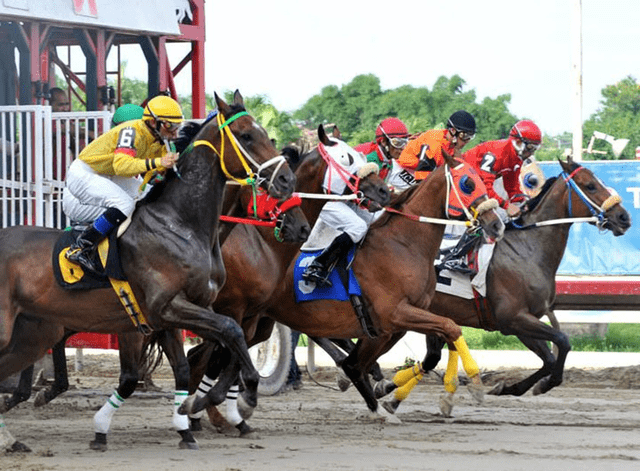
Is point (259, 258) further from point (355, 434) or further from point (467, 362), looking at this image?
point (467, 362)

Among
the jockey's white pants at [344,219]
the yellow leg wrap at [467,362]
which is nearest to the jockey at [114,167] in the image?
the jockey's white pants at [344,219]

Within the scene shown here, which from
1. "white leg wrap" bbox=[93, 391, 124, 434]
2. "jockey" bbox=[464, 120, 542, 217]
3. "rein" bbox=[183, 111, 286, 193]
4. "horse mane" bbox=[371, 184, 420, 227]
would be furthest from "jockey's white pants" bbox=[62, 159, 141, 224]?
"jockey" bbox=[464, 120, 542, 217]

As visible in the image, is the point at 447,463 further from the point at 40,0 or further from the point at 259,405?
the point at 40,0

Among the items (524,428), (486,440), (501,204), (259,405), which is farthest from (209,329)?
(501,204)

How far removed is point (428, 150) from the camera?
458 inches

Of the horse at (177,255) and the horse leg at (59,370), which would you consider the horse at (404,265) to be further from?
the horse leg at (59,370)

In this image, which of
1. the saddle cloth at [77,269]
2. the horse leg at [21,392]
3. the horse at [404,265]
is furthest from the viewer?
the horse leg at [21,392]

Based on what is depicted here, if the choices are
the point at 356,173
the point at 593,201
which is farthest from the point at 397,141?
the point at 593,201

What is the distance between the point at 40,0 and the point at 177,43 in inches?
A: 105

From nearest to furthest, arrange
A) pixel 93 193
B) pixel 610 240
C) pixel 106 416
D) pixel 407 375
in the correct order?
pixel 93 193 < pixel 106 416 < pixel 407 375 < pixel 610 240

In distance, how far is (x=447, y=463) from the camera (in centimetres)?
835

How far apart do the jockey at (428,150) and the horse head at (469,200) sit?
1.05 meters

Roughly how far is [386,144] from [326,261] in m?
1.28

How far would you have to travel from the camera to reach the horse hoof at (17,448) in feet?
29.0
